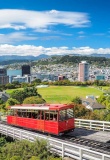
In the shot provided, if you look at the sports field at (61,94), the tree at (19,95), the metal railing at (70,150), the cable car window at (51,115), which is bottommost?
the sports field at (61,94)

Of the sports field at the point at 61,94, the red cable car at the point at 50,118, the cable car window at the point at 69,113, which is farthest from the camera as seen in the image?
the sports field at the point at 61,94

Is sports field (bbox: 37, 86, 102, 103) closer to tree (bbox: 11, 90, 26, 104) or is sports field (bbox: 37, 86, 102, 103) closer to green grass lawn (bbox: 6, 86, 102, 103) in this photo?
green grass lawn (bbox: 6, 86, 102, 103)

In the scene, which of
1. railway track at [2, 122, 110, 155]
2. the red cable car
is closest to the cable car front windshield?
the red cable car

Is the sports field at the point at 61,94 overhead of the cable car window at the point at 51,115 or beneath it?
beneath

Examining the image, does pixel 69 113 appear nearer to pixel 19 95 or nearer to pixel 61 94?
pixel 19 95

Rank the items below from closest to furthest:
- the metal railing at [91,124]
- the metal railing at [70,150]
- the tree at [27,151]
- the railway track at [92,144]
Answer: the metal railing at [70,150], the tree at [27,151], the railway track at [92,144], the metal railing at [91,124]

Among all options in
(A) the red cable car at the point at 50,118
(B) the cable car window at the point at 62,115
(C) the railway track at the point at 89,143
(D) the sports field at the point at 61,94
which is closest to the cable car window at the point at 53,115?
(A) the red cable car at the point at 50,118

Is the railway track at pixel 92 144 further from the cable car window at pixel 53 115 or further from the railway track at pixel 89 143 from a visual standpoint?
the cable car window at pixel 53 115

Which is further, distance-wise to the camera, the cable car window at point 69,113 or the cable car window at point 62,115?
the cable car window at point 69,113

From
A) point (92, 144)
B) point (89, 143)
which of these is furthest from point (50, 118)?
point (92, 144)
